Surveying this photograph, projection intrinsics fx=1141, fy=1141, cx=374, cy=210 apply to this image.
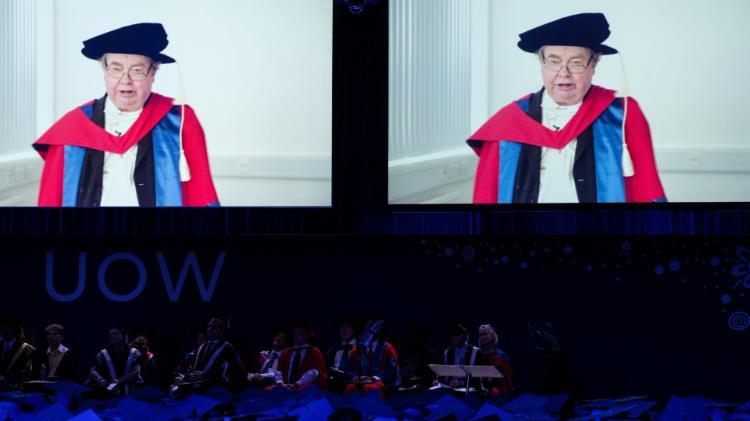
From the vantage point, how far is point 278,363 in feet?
25.6

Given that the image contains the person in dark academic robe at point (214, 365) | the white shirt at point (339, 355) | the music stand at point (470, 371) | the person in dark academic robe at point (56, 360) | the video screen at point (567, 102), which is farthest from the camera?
the person in dark academic robe at point (56, 360)

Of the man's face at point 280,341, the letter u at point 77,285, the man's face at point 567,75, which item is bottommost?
the man's face at point 280,341

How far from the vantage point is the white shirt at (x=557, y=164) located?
749 centimetres

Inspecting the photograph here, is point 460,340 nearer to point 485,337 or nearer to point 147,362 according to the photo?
point 485,337

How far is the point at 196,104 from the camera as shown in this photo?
7.83m

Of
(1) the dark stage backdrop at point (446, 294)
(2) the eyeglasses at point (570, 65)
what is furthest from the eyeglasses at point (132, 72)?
(2) the eyeglasses at point (570, 65)

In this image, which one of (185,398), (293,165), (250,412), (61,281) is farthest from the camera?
(61,281)

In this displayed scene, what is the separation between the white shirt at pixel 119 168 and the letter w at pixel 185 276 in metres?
0.58

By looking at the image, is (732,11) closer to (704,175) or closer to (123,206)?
(704,175)

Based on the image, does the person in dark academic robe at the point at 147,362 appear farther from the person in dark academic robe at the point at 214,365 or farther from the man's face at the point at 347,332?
the man's face at the point at 347,332

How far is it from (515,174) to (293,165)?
1.50 m

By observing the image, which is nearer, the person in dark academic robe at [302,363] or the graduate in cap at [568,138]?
the graduate in cap at [568,138]

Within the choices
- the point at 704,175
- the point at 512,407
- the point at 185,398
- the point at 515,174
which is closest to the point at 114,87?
the point at 185,398

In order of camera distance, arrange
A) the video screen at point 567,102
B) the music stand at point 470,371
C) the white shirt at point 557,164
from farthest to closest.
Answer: the white shirt at point 557,164 → the video screen at point 567,102 → the music stand at point 470,371
